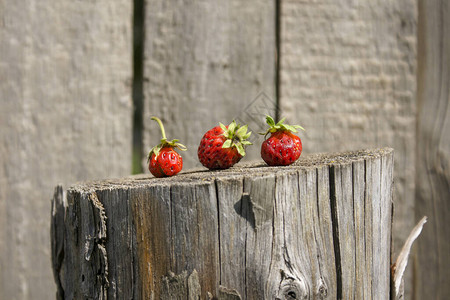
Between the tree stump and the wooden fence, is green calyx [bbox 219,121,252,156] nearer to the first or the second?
the tree stump

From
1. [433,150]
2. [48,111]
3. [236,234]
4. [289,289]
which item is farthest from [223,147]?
[433,150]

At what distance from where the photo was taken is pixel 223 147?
1259mm

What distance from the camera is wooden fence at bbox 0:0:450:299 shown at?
183 centimetres

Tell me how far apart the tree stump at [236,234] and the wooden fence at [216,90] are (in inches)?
27.1

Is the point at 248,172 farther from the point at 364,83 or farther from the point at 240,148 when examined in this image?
the point at 364,83

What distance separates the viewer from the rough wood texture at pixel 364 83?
75.5 inches

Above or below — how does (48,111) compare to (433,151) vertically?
above

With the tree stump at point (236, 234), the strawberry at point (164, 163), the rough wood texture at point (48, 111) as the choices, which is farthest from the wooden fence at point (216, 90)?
the tree stump at point (236, 234)

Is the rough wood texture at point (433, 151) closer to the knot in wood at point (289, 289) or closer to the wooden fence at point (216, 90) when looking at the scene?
the wooden fence at point (216, 90)

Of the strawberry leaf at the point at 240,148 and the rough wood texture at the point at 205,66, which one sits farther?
the rough wood texture at the point at 205,66

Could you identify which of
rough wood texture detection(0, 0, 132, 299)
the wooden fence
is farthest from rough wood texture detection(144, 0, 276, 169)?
rough wood texture detection(0, 0, 132, 299)

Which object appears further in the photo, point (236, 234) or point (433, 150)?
point (433, 150)

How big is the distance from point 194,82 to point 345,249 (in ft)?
3.27

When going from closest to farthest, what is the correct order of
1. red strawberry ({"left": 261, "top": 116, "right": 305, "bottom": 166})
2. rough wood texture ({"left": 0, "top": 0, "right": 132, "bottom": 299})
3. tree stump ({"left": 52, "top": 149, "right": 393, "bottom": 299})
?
1. tree stump ({"left": 52, "top": 149, "right": 393, "bottom": 299})
2. red strawberry ({"left": 261, "top": 116, "right": 305, "bottom": 166})
3. rough wood texture ({"left": 0, "top": 0, "right": 132, "bottom": 299})
